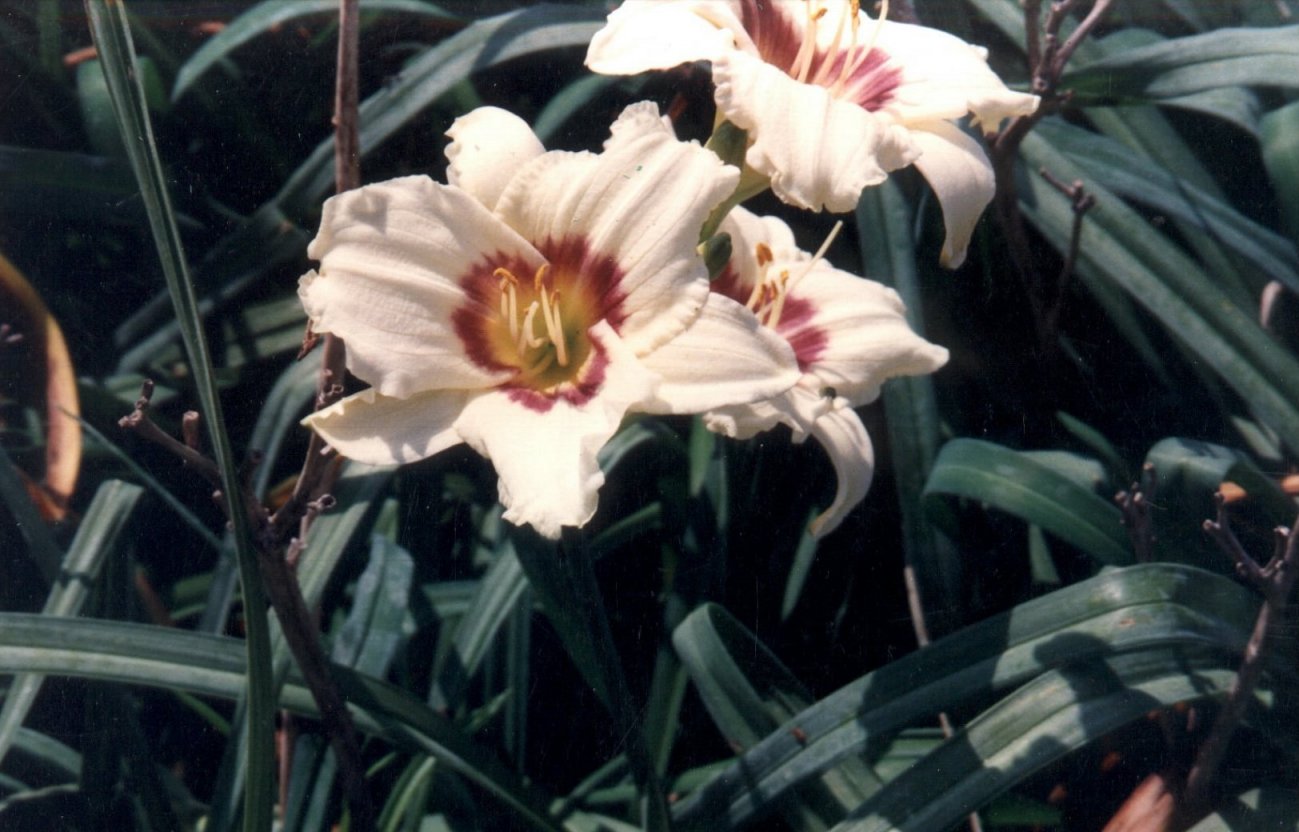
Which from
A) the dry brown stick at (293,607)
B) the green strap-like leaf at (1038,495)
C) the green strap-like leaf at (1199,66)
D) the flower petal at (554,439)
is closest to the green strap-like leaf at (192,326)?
the dry brown stick at (293,607)

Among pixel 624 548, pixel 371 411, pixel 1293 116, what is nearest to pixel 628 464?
pixel 624 548

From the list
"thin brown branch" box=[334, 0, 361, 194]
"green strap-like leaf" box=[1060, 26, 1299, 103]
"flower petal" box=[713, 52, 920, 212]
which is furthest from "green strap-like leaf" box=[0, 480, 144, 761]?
"green strap-like leaf" box=[1060, 26, 1299, 103]

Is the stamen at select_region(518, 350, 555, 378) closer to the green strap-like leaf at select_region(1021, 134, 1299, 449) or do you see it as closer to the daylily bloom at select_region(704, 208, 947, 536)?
the daylily bloom at select_region(704, 208, 947, 536)

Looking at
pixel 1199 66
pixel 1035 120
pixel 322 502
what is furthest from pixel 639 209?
pixel 1199 66

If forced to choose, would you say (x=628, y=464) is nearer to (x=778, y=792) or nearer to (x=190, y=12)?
(x=778, y=792)

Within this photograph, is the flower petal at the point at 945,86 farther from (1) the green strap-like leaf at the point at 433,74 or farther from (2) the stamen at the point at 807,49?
(1) the green strap-like leaf at the point at 433,74

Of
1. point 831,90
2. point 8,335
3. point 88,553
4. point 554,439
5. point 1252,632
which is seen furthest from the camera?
point 8,335

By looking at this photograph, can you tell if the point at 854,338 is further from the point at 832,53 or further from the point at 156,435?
the point at 156,435
